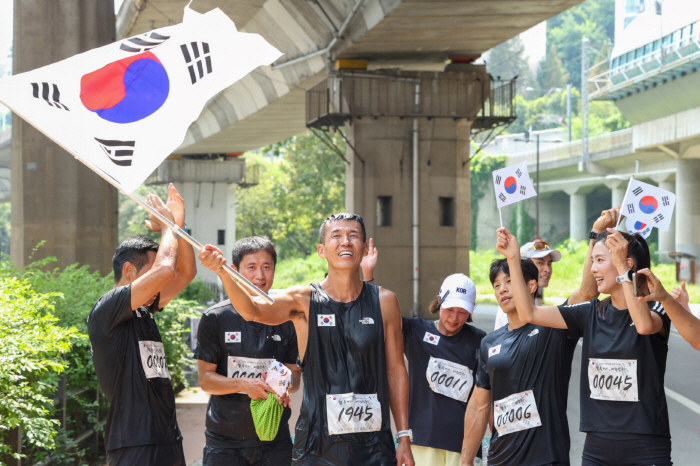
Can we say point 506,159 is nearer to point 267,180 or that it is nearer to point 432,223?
point 267,180

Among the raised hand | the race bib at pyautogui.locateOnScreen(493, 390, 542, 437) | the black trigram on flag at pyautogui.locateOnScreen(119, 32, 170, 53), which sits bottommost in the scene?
the race bib at pyautogui.locateOnScreen(493, 390, 542, 437)

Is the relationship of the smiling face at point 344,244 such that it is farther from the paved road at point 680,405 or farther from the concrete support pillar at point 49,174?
the concrete support pillar at point 49,174

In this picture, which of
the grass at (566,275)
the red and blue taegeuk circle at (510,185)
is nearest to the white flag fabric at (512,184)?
the red and blue taegeuk circle at (510,185)

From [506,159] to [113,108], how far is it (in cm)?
8403

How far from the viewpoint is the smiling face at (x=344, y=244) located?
17.3 ft

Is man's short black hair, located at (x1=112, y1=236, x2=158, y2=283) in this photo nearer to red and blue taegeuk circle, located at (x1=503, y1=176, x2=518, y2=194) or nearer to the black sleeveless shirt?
the black sleeveless shirt

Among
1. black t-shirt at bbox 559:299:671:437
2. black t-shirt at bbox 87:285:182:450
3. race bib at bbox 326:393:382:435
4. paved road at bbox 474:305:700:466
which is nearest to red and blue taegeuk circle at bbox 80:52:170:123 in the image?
black t-shirt at bbox 87:285:182:450

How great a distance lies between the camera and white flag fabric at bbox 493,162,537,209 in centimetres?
671

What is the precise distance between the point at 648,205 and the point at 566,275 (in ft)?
186

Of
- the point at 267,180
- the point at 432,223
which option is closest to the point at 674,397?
the point at 432,223

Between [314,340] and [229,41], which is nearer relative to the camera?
[314,340]

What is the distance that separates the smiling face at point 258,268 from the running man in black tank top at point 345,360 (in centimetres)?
97

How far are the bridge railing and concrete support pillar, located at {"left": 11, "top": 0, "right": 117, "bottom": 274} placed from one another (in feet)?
167

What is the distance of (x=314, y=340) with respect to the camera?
5168 millimetres
